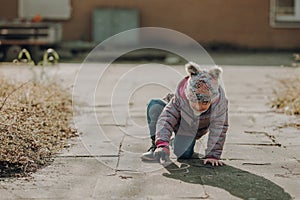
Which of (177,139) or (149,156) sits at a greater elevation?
(177,139)

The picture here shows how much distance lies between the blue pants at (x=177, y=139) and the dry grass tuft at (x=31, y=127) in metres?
0.83

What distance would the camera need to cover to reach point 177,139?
5.15 m

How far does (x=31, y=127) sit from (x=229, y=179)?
200 cm

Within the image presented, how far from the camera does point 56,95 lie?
24.7 ft

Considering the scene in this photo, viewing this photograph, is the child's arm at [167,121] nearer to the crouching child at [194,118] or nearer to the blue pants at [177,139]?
the crouching child at [194,118]

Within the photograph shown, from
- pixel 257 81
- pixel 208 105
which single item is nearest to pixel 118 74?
pixel 257 81

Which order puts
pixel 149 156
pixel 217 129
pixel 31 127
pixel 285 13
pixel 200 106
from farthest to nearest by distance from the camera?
1. pixel 285 13
2. pixel 31 127
3. pixel 149 156
4. pixel 217 129
5. pixel 200 106

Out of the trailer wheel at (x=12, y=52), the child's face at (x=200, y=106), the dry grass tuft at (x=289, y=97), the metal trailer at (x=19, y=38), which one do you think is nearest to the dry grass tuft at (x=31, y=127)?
the child's face at (x=200, y=106)

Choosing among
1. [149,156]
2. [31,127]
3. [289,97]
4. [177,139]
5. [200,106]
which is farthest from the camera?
[289,97]

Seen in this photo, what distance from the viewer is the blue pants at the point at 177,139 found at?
5.11 metres

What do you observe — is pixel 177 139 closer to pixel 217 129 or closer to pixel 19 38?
pixel 217 129

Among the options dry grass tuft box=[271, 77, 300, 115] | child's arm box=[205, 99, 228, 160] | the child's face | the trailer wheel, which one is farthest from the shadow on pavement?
the trailer wheel

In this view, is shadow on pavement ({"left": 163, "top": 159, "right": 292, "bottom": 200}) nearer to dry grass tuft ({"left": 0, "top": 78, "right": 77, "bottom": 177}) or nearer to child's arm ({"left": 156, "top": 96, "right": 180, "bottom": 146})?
child's arm ({"left": 156, "top": 96, "right": 180, "bottom": 146})

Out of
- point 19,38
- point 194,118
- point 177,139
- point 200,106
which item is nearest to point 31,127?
point 177,139
